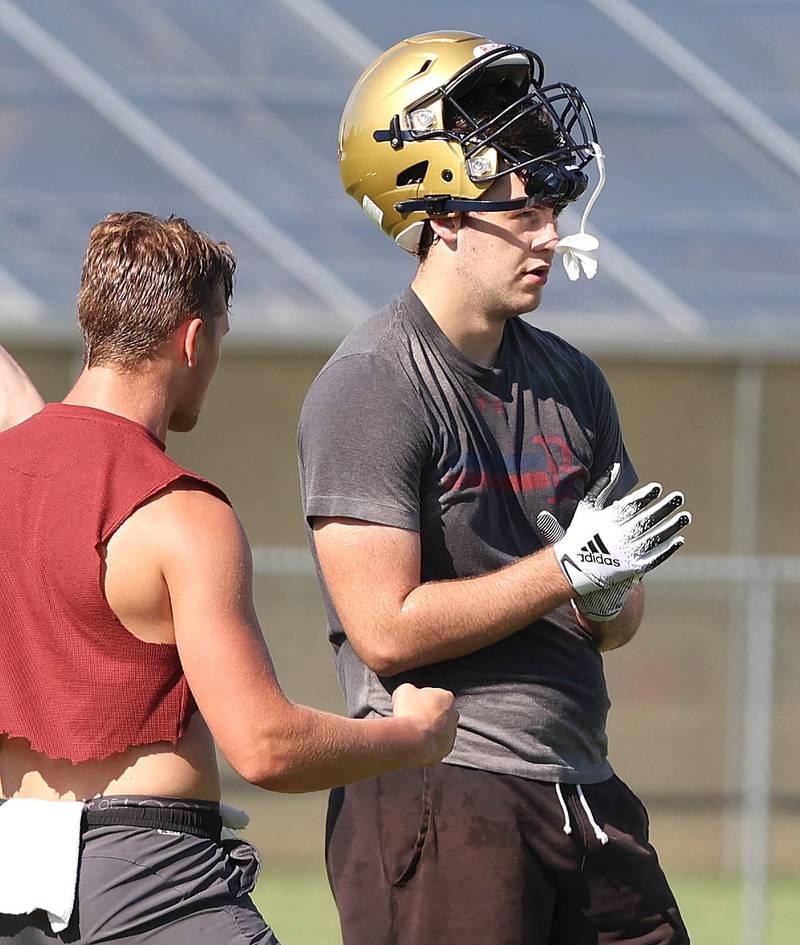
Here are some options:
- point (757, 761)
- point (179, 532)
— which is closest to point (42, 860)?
point (179, 532)

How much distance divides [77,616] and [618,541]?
1.09 meters

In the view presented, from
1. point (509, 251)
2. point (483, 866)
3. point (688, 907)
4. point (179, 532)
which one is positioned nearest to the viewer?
point (179, 532)

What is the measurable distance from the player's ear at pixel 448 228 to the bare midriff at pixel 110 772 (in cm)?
123

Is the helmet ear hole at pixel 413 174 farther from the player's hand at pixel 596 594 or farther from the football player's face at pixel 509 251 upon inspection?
the player's hand at pixel 596 594

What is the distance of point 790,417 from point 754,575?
1.91 m

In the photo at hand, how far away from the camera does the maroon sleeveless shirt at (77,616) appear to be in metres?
2.61

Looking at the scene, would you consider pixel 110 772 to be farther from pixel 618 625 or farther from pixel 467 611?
pixel 618 625

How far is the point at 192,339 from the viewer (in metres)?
2.79

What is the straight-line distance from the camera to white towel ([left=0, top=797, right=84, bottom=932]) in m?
2.64

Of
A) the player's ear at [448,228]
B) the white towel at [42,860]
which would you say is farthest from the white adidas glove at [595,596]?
the white towel at [42,860]

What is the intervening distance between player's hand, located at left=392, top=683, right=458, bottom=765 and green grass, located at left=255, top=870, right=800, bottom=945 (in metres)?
4.77

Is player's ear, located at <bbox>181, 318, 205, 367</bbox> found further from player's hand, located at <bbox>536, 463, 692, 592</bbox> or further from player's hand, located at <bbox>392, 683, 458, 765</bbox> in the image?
player's hand, located at <bbox>536, 463, 692, 592</bbox>

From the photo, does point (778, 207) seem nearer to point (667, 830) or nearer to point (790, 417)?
point (790, 417)

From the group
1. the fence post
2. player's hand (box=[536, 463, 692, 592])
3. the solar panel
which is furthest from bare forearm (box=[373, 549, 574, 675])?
the solar panel
